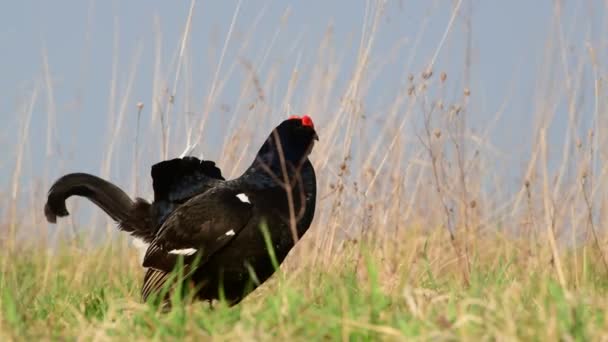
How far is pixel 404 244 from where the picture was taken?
6.59 m

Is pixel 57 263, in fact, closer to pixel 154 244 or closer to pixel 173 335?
pixel 154 244

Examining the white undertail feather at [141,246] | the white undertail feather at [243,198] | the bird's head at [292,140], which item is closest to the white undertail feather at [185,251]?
the white undertail feather at [243,198]

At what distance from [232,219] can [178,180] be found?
2.48 feet

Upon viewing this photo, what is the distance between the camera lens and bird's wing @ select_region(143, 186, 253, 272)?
4.60 m

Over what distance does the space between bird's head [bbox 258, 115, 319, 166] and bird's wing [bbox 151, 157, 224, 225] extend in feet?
1.52

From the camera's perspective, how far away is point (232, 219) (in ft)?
15.0

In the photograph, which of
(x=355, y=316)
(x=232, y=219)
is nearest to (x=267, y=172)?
(x=232, y=219)

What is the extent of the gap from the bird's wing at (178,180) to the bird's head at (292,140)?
0.46 meters

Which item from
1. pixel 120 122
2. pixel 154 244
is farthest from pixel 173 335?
pixel 120 122

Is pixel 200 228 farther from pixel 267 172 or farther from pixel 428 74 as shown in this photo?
pixel 428 74

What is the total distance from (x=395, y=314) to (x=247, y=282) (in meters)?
1.65

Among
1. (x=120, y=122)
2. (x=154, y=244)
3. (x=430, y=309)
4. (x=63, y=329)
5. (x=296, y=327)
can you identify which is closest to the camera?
(x=296, y=327)

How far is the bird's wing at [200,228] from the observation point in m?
4.60

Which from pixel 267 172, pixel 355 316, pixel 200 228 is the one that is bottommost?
pixel 355 316
